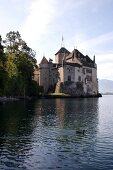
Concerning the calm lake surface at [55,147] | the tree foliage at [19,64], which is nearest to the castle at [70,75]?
the tree foliage at [19,64]

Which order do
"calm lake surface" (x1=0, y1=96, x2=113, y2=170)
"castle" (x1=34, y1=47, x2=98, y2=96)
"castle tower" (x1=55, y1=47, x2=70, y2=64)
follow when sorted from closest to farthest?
"calm lake surface" (x1=0, y1=96, x2=113, y2=170), "castle" (x1=34, y1=47, x2=98, y2=96), "castle tower" (x1=55, y1=47, x2=70, y2=64)

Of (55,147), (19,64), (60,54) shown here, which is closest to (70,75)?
(60,54)

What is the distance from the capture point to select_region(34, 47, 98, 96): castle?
522ft

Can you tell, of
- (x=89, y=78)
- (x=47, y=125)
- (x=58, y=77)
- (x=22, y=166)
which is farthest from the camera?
(x=89, y=78)

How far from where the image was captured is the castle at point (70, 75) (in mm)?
159125

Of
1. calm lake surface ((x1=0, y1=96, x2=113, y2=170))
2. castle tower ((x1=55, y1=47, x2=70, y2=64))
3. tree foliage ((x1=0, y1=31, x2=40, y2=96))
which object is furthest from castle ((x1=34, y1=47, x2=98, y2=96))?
calm lake surface ((x1=0, y1=96, x2=113, y2=170))

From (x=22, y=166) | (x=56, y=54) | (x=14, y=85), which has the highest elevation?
(x=56, y=54)

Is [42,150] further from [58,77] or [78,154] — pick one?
[58,77]

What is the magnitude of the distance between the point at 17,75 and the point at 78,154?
7715 cm

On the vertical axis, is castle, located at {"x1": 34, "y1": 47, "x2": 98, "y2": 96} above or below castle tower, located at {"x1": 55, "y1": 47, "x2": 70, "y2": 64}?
below

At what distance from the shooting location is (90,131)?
4094 cm

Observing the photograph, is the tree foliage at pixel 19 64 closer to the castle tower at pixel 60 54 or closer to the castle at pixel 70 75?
the castle at pixel 70 75

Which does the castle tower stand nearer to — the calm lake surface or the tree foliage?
the tree foliage

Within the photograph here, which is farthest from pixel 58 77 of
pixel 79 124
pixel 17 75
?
pixel 79 124
